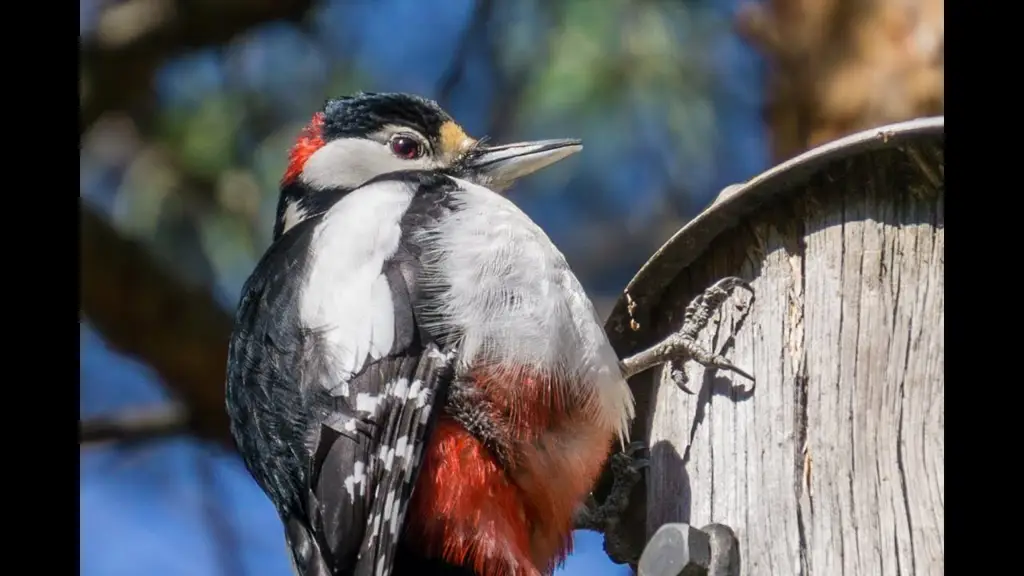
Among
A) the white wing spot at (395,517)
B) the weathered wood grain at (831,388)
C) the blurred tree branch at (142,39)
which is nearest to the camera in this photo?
the weathered wood grain at (831,388)

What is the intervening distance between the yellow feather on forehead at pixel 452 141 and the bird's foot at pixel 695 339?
2.62 ft

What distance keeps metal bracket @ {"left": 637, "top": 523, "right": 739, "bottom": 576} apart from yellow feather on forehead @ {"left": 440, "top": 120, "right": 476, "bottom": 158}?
3.57ft

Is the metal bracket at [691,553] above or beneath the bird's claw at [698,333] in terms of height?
beneath

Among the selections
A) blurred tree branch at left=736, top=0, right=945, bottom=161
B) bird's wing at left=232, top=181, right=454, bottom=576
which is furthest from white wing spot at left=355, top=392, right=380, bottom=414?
blurred tree branch at left=736, top=0, right=945, bottom=161

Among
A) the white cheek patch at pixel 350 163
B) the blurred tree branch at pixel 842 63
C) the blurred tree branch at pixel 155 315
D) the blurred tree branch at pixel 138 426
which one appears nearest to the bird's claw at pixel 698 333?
the white cheek patch at pixel 350 163

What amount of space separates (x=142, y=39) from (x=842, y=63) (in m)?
1.71

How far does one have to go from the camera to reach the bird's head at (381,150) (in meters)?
2.54

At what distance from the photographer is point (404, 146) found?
2.57m

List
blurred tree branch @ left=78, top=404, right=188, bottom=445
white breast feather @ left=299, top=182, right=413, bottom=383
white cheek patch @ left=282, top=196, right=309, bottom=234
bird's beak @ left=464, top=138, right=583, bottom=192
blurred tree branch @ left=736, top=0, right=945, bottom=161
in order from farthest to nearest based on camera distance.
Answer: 1. blurred tree branch @ left=78, top=404, right=188, bottom=445
2. blurred tree branch @ left=736, top=0, right=945, bottom=161
3. white cheek patch @ left=282, top=196, right=309, bottom=234
4. bird's beak @ left=464, top=138, right=583, bottom=192
5. white breast feather @ left=299, top=182, right=413, bottom=383

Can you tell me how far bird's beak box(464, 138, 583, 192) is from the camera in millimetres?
2436

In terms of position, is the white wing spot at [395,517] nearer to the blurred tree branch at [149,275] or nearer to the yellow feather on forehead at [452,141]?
the yellow feather on forehead at [452,141]

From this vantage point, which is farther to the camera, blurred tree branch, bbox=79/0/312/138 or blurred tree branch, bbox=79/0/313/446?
blurred tree branch, bbox=79/0/312/138

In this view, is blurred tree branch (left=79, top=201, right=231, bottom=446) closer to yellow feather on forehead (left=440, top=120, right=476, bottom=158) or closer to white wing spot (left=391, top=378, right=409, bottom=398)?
yellow feather on forehead (left=440, top=120, right=476, bottom=158)

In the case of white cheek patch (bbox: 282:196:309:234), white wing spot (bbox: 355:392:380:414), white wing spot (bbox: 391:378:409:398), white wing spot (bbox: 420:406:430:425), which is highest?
white cheek patch (bbox: 282:196:309:234)
